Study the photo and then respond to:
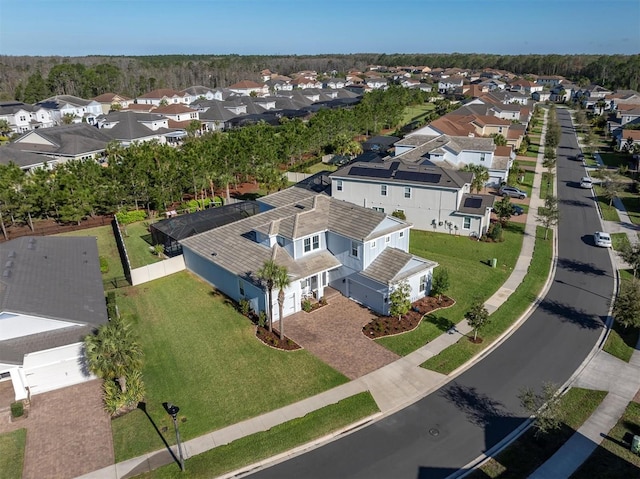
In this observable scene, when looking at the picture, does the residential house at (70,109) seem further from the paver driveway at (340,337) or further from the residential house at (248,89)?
the paver driveway at (340,337)

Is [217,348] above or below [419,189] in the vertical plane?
below

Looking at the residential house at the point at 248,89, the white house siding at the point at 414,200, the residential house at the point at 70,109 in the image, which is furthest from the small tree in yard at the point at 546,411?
the residential house at the point at 248,89

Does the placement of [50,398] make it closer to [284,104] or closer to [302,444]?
[302,444]

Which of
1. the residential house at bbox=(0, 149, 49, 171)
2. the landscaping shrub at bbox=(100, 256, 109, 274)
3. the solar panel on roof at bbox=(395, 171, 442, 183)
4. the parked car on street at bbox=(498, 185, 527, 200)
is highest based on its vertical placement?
the solar panel on roof at bbox=(395, 171, 442, 183)

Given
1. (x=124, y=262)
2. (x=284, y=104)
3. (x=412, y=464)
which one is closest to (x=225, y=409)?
(x=412, y=464)

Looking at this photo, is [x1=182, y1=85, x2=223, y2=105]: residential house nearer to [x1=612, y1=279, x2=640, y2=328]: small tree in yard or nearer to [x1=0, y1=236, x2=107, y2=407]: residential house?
[x1=0, y1=236, x2=107, y2=407]: residential house

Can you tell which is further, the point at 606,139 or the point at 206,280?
the point at 606,139

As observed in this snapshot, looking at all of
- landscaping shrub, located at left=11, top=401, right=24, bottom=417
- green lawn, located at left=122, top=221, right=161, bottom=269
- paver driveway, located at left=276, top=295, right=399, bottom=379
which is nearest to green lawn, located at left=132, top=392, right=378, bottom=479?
paver driveway, located at left=276, top=295, right=399, bottom=379

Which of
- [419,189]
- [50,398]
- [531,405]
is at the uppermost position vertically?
[419,189]
